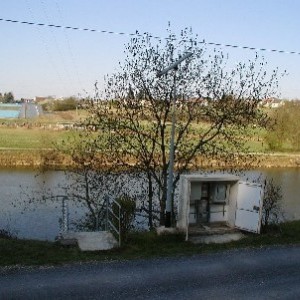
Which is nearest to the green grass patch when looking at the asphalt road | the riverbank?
the riverbank

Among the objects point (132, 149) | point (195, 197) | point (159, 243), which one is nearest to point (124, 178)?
point (132, 149)

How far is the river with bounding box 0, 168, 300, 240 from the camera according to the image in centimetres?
2089

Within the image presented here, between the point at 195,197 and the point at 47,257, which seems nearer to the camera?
the point at 47,257

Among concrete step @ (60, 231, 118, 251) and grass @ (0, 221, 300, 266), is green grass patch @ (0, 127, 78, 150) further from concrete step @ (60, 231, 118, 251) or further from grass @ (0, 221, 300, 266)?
grass @ (0, 221, 300, 266)

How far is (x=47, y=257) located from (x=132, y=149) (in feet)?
33.2

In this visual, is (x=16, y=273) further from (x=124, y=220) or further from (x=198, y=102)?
(x=198, y=102)

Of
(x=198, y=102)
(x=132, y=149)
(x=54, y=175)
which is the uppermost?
(x=198, y=102)

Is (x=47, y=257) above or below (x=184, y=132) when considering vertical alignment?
below

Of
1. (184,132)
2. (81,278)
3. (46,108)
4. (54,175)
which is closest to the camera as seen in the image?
(81,278)

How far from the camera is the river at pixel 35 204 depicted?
68.5 ft

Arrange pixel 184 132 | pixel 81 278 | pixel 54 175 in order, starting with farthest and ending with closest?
pixel 54 175, pixel 184 132, pixel 81 278

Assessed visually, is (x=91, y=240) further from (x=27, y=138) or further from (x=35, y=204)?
(x=27, y=138)

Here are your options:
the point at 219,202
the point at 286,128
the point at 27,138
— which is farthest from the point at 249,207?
the point at 27,138

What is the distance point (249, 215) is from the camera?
46.8ft
